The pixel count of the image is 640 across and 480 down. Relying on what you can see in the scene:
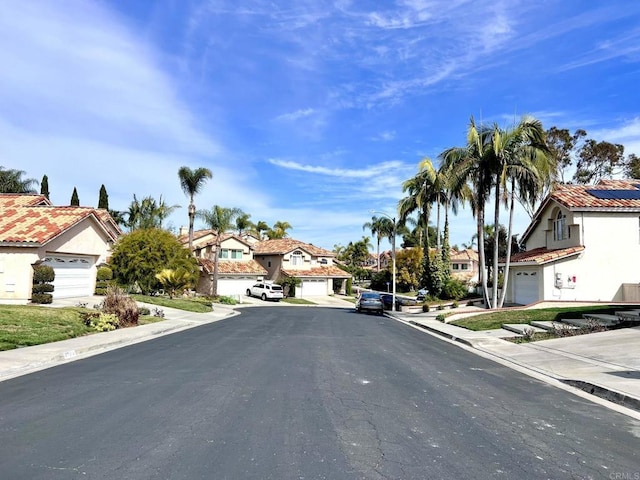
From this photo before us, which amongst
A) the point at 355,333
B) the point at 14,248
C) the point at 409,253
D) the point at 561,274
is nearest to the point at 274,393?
the point at 355,333

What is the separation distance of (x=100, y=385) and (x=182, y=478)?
474 centimetres

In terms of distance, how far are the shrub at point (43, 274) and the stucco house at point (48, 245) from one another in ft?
1.03

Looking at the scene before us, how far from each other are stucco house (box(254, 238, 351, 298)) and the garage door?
29492 mm

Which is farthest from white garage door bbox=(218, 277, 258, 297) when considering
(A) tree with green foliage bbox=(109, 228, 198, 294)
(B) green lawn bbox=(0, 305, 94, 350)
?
(B) green lawn bbox=(0, 305, 94, 350)

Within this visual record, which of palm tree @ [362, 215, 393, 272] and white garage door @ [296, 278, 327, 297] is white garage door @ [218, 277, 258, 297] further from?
palm tree @ [362, 215, 393, 272]

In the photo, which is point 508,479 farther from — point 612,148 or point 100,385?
point 612,148

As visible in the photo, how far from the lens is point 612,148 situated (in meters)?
45.1

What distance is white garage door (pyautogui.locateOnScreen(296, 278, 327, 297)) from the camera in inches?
2272

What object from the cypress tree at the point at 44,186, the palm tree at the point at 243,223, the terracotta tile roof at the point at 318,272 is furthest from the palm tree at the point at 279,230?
the cypress tree at the point at 44,186

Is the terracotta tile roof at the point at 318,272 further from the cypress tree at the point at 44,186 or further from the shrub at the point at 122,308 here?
the shrub at the point at 122,308

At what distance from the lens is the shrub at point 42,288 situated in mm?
22453

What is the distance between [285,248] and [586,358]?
48988 mm

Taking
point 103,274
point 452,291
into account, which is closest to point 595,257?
point 452,291

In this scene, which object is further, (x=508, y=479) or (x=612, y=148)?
(x=612, y=148)
